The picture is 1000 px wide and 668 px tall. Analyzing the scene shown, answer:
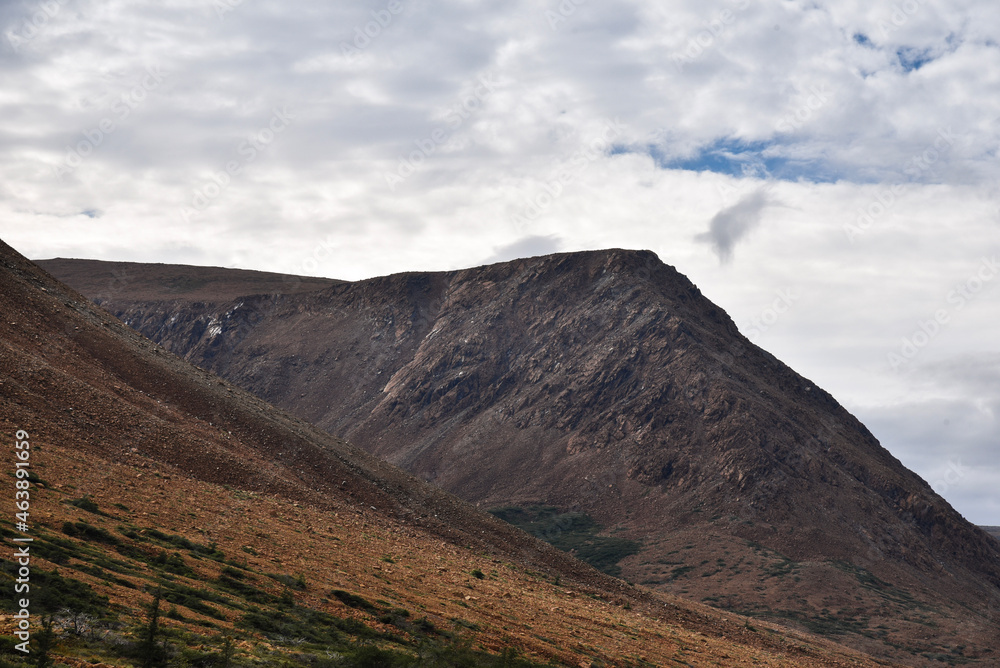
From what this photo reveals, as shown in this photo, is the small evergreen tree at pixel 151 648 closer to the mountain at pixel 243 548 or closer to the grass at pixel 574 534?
the mountain at pixel 243 548

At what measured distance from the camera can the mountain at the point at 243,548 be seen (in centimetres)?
1631

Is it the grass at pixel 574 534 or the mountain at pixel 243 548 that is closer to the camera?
the mountain at pixel 243 548

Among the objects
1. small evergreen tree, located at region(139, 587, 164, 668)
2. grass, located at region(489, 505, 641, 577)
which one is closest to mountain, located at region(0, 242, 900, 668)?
small evergreen tree, located at region(139, 587, 164, 668)

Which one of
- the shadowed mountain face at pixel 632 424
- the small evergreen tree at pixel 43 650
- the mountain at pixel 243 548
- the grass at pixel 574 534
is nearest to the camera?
the small evergreen tree at pixel 43 650

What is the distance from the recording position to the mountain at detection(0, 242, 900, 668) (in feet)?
53.5

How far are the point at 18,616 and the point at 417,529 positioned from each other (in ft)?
99.3

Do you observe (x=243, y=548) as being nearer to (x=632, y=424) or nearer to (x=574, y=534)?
(x=574, y=534)

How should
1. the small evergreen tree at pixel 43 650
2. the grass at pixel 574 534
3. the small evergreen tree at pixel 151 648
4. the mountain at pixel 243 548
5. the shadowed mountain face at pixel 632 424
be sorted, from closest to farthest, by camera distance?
the small evergreen tree at pixel 43 650
the small evergreen tree at pixel 151 648
the mountain at pixel 243 548
the shadowed mountain face at pixel 632 424
the grass at pixel 574 534

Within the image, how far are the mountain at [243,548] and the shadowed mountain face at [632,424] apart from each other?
37.6 meters

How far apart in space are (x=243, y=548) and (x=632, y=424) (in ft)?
288

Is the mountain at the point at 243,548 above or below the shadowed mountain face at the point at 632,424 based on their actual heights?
below

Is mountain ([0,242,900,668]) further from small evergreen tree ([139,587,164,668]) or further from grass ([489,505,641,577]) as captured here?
grass ([489,505,641,577])

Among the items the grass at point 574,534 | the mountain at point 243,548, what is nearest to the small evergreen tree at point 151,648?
the mountain at point 243,548

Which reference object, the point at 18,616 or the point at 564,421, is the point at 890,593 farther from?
the point at 18,616
